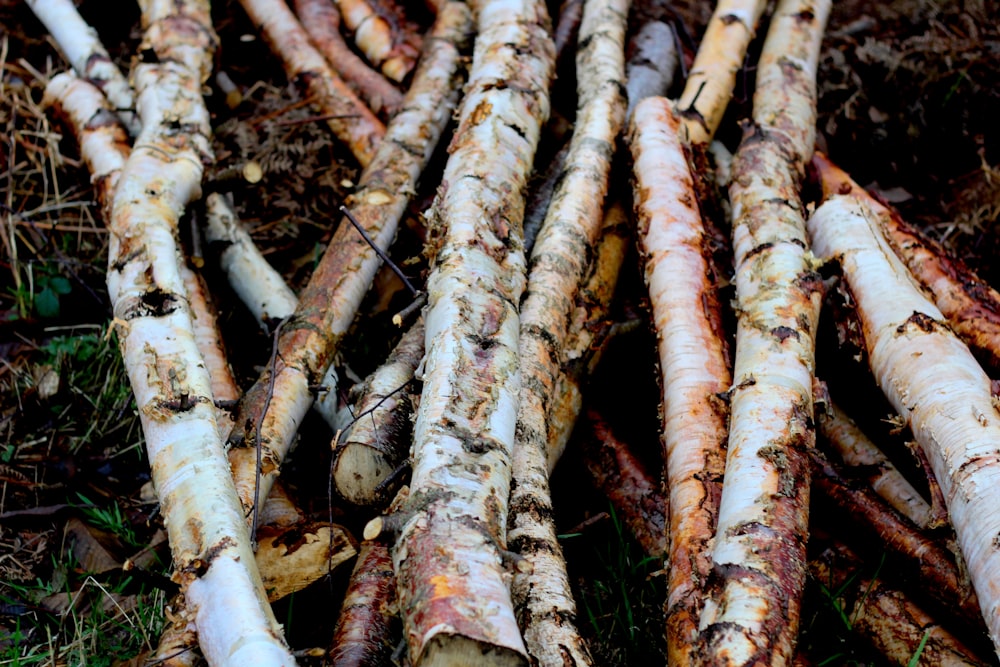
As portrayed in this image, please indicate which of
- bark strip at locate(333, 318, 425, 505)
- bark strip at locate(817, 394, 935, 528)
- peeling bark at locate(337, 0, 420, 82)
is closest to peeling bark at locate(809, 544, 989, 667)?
bark strip at locate(817, 394, 935, 528)

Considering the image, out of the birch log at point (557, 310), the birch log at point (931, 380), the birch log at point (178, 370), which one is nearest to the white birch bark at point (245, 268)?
the birch log at point (178, 370)

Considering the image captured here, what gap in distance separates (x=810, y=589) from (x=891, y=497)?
1.30ft

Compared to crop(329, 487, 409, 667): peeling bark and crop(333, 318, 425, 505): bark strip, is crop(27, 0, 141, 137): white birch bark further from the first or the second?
crop(329, 487, 409, 667): peeling bark

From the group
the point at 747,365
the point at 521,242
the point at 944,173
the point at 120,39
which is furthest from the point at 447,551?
the point at 120,39

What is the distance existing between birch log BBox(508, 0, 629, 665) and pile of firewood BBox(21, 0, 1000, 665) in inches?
0.4

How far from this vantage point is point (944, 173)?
167 inches

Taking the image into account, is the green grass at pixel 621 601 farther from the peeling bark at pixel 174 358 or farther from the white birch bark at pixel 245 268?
the white birch bark at pixel 245 268

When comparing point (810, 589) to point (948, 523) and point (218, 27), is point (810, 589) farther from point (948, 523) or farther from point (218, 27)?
point (218, 27)

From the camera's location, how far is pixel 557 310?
2.85m

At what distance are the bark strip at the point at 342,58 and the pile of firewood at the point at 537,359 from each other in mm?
93

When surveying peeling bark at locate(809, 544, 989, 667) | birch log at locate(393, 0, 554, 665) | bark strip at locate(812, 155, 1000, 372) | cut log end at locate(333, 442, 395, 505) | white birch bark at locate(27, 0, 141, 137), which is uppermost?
white birch bark at locate(27, 0, 141, 137)

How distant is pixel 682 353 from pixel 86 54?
10.3ft

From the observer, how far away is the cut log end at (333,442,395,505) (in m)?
2.53

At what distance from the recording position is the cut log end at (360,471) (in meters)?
2.53
